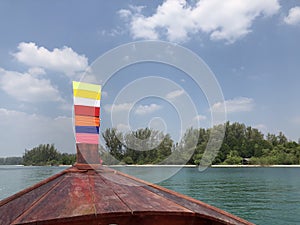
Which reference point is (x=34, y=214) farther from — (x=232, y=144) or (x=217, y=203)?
(x=232, y=144)

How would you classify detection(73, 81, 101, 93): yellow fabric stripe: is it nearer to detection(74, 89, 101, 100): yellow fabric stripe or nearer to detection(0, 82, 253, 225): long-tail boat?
detection(74, 89, 101, 100): yellow fabric stripe

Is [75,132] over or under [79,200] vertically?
over

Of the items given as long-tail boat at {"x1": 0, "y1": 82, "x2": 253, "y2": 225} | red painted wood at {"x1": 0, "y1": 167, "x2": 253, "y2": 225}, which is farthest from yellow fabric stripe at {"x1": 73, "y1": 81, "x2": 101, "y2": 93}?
red painted wood at {"x1": 0, "y1": 167, "x2": 253, "y2": 225}

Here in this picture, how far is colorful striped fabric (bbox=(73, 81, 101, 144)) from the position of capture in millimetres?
2547

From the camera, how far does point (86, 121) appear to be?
2.57 m

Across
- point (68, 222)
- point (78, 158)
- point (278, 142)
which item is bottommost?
point (68, 222)

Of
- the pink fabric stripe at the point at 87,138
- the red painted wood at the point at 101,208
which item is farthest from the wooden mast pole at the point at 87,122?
the red painted wood at the point at 101,208

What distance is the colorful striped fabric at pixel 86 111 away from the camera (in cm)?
255

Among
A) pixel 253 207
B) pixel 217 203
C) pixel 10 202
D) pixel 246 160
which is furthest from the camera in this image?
pixel 246 160

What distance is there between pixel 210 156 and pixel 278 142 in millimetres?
18454

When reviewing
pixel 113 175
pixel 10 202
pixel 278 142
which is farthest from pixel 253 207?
pixel 278 142

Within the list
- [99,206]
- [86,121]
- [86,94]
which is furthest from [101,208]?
[86,94]

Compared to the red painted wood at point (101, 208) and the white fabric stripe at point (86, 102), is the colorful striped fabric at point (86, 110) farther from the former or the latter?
the red painted wood at point (101, 208)

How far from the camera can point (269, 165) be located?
4969 centimetres
